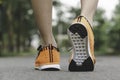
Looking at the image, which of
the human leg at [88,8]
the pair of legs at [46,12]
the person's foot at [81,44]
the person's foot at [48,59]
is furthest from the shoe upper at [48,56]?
the human leg at [88,8]

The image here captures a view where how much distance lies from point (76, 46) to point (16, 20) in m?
34.4

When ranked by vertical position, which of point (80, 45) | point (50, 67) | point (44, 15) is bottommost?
point (50, 67)

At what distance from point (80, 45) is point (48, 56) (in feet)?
1.54

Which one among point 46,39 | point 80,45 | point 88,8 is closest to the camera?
point 80,45

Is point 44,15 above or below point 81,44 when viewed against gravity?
above

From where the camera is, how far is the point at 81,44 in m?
3.40

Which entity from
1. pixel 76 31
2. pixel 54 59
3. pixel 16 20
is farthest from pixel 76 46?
pixel 16 20

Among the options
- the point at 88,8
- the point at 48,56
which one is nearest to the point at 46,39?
the point at 48,56

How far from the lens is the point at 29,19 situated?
131 feet

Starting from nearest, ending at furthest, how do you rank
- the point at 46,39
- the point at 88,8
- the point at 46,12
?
the point at 88,8 < the point at 46,12 < the point at 46,39

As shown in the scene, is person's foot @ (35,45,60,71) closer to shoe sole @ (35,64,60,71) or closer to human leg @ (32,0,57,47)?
shoe sole @ (35,64,60,71)

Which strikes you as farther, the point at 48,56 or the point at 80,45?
the point at 48,56

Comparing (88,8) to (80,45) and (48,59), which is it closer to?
(80,45)

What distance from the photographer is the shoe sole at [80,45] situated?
3.39 metres
